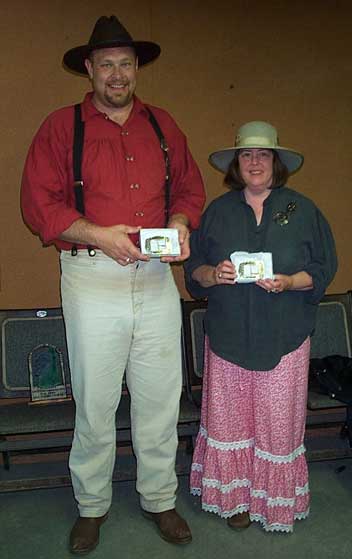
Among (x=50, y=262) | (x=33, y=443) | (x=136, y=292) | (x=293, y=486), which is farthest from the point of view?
(x=50, y=262)

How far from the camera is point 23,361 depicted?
332 centimetres

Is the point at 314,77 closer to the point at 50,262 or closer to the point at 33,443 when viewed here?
the point at 50,262

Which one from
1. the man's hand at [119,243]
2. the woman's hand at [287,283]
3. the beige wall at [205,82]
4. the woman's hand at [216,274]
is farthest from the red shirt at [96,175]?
the beige wall at [205,82]

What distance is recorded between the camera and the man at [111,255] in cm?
244

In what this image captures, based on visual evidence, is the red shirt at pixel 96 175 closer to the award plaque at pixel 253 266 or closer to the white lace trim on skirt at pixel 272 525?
the award plaque at pixel 253 266

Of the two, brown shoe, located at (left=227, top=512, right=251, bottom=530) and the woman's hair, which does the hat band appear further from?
brown shoe, located at (left=227, top=512, right=251, bottom=530)

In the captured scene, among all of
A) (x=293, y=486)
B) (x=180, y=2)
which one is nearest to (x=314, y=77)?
(x=180, y=2)

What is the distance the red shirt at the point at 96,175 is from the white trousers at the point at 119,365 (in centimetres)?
20

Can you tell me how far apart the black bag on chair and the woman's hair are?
124 cm

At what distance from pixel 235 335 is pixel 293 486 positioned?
2.54 feet

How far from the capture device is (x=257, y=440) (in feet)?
8.91

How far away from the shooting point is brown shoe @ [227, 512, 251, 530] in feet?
9.10

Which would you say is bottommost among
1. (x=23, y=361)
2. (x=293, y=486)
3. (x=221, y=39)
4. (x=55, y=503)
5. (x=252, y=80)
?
(x=55, y=503)

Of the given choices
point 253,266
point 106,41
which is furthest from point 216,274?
point 106,41
